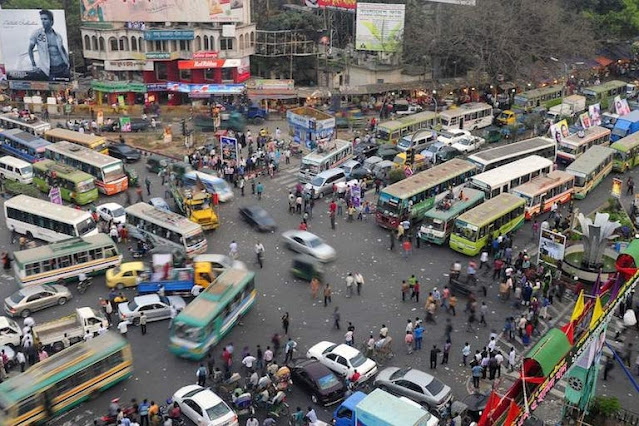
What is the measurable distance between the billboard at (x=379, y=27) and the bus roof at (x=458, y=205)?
90.9 ft

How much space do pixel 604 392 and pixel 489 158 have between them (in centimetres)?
1925

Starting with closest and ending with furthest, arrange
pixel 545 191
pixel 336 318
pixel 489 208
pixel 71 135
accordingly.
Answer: pixel 336 318, pixel 489 208, pixel 545 191, pixel 71 135

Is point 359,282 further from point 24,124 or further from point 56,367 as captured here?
point 24,124

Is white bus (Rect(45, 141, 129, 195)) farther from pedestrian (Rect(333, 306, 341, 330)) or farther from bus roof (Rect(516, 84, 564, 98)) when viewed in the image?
bus roof (Rect(516, 84, 564, 98))

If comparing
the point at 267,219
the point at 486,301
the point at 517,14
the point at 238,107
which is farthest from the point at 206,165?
the point at 517,14

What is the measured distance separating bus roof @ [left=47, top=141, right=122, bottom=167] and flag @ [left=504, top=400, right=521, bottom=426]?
29145mm

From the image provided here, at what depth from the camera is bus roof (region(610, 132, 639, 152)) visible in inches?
1759

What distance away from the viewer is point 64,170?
3919 cm

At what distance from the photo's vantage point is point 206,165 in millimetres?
44281

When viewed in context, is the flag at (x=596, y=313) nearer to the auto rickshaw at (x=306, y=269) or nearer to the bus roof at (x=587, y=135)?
the auto rickshaw at (x=306, y=269)

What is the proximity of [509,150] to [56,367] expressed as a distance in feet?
96.4

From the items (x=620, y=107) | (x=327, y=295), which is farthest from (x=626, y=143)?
(x=327, y=295)

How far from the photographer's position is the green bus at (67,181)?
125ft

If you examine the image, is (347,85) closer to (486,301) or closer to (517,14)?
(517,14)
